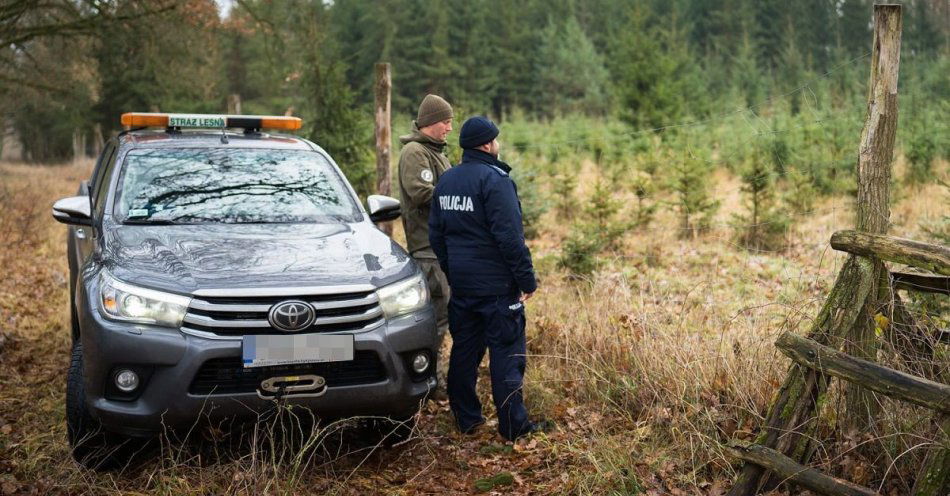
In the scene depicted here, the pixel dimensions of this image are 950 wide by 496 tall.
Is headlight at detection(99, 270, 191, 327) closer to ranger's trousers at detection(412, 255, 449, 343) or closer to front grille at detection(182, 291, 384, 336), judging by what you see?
front grille at detection(182, 291, 384, 336)

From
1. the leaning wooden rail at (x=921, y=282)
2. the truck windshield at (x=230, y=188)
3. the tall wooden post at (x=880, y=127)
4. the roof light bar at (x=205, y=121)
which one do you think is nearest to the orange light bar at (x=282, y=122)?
the roof light bar at (x=205, y=121)

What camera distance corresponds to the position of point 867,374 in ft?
11.6

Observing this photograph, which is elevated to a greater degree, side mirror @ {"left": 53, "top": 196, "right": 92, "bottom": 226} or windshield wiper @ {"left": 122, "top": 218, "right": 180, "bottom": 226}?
side mirror @ {"left": 53, "top": 196, "right": 92, "bottom": 226}

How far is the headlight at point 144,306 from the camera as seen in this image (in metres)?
4.02

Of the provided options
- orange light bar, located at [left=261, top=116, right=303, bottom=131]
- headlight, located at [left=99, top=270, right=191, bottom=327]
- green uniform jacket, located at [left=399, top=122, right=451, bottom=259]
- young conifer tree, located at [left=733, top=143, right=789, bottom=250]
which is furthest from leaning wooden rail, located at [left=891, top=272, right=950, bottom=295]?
young conifer tree, located at [left=733, top=143, right=789, bottom=250]

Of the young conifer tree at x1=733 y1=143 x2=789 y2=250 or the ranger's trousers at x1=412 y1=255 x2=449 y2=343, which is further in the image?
the young conifer tree at x1=733 y1=143 x2=789 y2=250

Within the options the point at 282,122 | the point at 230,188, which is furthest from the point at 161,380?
the point at 282,122

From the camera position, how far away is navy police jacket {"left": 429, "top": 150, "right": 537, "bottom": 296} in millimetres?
4758

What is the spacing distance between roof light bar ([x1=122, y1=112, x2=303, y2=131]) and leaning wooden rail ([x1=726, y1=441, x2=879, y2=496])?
368cm

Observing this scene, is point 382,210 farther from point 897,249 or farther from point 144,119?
point 897,249

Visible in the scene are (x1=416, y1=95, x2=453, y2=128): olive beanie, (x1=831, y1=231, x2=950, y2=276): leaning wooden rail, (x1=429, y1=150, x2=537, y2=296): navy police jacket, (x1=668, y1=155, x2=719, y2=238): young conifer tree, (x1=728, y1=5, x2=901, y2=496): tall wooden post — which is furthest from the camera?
(x1=668, y1=155, x2=719, y2=238): young conifer tree

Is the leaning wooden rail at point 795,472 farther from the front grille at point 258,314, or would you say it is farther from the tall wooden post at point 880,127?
the front grille at point 258,314

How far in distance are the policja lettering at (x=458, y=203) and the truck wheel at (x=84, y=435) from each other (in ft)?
7.00

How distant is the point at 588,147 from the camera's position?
19.4 meters
